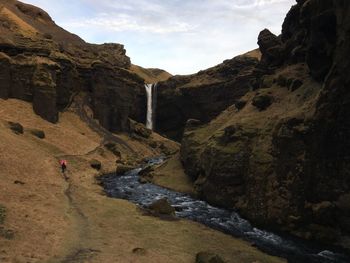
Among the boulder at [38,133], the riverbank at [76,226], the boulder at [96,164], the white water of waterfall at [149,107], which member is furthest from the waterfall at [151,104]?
the riverbank at [76,226]

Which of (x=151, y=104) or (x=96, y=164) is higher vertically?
(x=151, y=104)

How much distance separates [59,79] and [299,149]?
217 ft

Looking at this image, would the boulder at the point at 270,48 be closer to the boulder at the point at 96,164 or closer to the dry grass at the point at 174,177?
the dry grass at the point at 174,177

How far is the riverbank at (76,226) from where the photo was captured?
2847 cm

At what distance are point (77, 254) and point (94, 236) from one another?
187 inches

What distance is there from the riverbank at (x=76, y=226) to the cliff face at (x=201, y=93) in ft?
216

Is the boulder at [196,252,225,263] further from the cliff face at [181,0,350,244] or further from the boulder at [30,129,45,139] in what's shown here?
the boulder at [30,129,45,139]

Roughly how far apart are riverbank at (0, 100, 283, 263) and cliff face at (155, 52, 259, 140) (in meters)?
65.9

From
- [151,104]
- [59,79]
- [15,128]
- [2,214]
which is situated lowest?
[2,214]

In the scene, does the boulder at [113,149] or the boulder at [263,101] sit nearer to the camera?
the boulder at [263,101]

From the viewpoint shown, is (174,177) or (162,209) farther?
A: (174,177)

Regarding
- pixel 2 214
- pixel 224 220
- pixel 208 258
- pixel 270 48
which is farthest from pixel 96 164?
pixel 208 258

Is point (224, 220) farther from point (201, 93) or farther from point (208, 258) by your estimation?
point (201, 93)

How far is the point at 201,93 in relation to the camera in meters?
125
